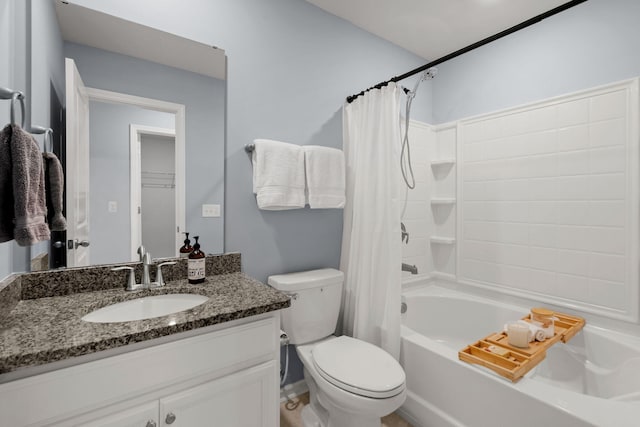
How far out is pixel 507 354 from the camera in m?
1.37

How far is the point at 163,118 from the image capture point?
1.40 meters

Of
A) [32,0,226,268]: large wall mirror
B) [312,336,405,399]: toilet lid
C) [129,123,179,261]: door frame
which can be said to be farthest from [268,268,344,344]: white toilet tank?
[129,123,179,261]: door frame

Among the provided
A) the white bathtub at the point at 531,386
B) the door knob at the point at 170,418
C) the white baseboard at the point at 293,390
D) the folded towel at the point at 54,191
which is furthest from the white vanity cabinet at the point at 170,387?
the white bathtub at the point at 531,386

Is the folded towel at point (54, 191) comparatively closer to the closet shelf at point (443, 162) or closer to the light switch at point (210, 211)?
the light switch at point (210, 211)

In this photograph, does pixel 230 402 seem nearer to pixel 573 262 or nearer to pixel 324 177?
pixel 324 177

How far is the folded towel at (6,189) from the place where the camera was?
81 centimetres

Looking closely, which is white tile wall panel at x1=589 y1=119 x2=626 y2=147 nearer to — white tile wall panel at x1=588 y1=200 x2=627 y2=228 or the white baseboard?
white tile wall panel at x1=588 y1=200 x2=627 y2=228

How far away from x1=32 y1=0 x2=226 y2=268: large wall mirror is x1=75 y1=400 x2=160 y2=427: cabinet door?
0.67 m

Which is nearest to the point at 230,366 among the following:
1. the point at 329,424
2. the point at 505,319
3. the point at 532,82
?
the point at 329,424

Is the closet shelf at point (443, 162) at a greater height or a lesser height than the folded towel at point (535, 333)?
greater

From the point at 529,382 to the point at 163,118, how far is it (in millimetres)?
2024

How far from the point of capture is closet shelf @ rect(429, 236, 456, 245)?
2.44 metres

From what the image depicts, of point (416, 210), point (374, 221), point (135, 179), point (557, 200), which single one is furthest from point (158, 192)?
point (557, 200)

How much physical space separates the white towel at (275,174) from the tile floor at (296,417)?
46.9 inches
